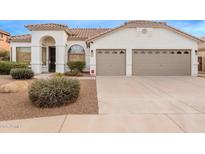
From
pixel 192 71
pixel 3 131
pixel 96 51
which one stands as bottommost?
pixel 3 131

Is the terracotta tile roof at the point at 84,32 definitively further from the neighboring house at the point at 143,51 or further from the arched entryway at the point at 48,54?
the neighboring house at the point at 143,51

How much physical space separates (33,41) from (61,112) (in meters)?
16.9

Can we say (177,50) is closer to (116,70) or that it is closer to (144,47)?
(144,47)

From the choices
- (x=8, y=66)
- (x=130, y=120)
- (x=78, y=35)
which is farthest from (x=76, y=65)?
(x=130, y=120)

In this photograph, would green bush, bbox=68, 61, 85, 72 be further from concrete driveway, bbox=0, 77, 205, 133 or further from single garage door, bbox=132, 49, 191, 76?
concrete driveway, bbox=0, 77, 205, 133

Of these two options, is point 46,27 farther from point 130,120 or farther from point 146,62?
point 130,120

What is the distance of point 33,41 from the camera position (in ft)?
77.4

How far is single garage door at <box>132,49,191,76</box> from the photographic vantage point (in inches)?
879

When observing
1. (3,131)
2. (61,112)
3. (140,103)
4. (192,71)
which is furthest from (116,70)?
(3,131)

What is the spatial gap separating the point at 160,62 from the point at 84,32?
375 inches

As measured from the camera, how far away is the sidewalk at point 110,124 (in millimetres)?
6234

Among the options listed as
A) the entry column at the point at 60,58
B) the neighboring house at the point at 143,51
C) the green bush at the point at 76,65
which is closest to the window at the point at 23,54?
the entry column at the point at 60,58

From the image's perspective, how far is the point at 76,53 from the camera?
81.3ft

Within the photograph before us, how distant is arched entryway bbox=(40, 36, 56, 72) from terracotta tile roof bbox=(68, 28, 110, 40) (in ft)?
6.99
